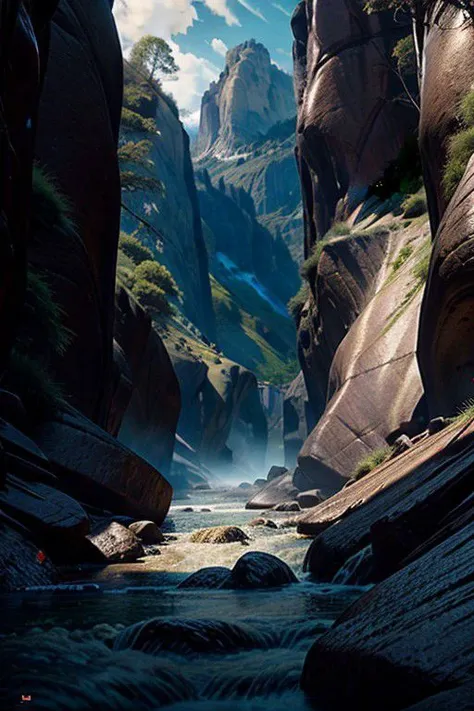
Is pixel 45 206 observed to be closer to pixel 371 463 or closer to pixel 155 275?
pixel 371 463

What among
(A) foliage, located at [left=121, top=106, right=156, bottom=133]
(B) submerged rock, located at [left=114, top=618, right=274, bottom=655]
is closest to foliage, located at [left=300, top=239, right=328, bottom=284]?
(A) foliage, located at [left=121, top=106, right=156, bottom=133]

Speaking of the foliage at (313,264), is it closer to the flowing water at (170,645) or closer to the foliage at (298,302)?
the foliage at (298,302)

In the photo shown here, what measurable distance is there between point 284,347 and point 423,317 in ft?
456

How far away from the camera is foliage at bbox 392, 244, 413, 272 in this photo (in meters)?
24.8

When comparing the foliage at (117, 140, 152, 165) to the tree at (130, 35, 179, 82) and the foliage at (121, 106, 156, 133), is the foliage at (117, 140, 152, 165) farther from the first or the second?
the tree at (130, 35, 179, 82)

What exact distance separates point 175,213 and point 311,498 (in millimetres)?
76743

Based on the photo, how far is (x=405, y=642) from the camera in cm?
320

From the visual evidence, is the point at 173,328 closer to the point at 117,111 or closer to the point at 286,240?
the point at 117,111

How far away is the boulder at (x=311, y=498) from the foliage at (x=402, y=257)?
25.9 feet

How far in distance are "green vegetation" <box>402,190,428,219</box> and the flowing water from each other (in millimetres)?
20419

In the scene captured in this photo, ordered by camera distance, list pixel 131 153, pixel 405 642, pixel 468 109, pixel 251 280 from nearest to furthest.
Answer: pixel 405 642, pixel 468 109, pixel 131 153, pixel 251 280

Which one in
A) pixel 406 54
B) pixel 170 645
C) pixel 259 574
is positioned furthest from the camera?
pixel 406 54

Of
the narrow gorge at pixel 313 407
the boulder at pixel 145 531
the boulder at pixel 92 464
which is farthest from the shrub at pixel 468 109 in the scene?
the boulder at pixel 145 531

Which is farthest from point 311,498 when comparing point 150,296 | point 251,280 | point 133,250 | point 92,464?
point 251,280
